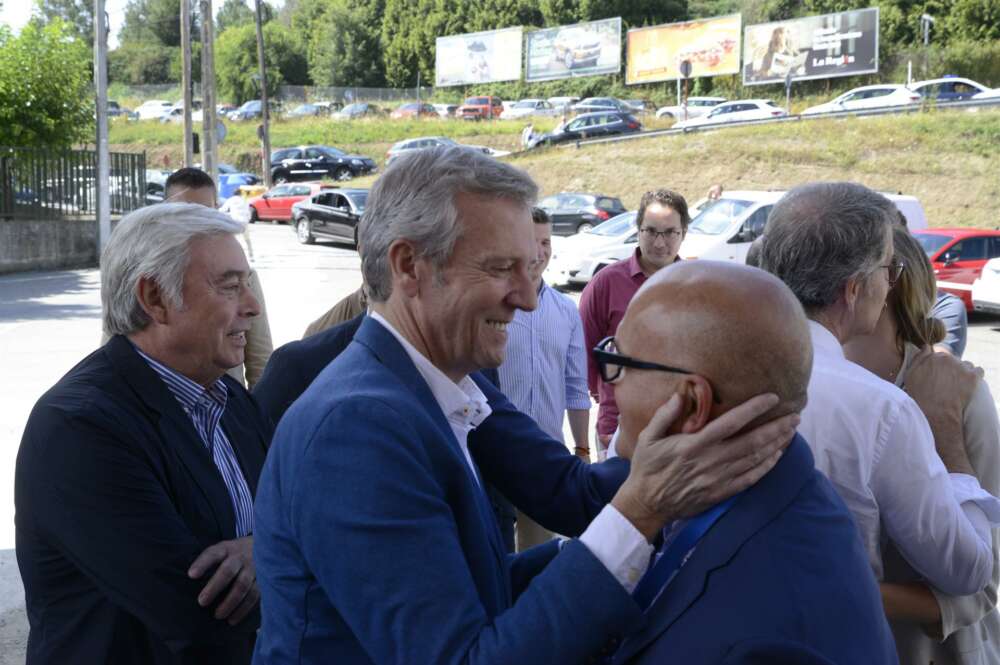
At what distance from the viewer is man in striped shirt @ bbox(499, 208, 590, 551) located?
4867mm

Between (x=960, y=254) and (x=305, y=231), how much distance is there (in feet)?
59.4

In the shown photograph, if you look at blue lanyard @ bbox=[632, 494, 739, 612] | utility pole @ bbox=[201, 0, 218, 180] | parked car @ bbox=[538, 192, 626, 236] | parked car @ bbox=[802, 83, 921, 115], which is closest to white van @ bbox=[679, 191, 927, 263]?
parked car @ bbox=[538, 192, 626, 236]

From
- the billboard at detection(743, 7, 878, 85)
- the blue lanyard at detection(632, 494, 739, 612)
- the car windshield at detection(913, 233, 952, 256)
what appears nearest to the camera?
the blue lanyard at detection(632, 494, 739, 612)

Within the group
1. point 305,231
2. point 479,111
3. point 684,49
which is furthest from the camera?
point 479,111

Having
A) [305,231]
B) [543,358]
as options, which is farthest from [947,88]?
[543,358]

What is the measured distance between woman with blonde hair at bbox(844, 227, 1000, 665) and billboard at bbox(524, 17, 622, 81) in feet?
198

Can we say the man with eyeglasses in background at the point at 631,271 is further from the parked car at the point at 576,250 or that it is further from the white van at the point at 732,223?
the parked car at the point at 576,250

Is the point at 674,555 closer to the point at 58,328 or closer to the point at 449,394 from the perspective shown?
the point at 449,394

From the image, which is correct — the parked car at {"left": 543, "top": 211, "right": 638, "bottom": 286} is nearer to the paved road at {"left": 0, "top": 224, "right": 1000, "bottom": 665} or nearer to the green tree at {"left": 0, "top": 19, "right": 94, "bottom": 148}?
the paved road at {"left": 0, "top": 224, "right": 1000, "bottom": 665}

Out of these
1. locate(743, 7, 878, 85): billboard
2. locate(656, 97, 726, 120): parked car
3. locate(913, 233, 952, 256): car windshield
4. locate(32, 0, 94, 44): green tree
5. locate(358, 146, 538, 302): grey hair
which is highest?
locate(32, 0, 94, 44): green tree

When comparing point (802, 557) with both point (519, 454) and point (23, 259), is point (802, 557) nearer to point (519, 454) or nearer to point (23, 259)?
point (519, 454)

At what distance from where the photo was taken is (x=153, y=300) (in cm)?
275

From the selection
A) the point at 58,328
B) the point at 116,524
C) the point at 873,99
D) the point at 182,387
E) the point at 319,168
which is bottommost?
the point at 58,328

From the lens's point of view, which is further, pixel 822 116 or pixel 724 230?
pixel 822 116
